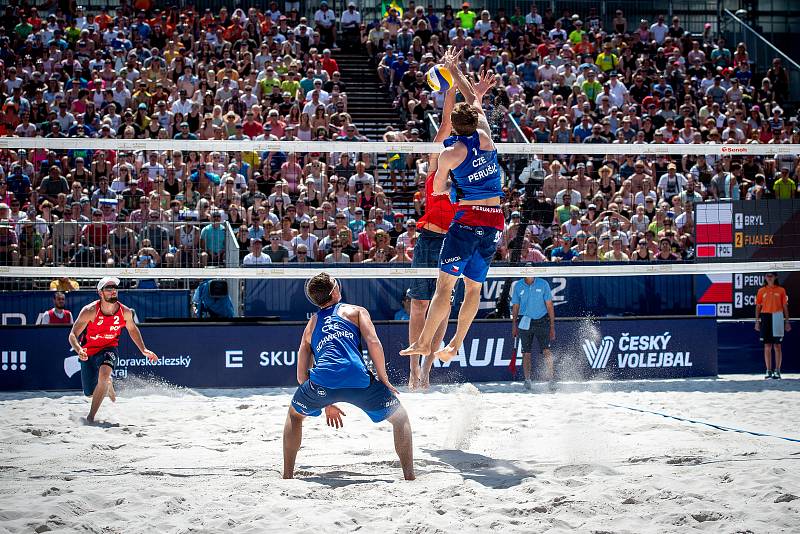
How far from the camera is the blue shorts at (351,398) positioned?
5602mm

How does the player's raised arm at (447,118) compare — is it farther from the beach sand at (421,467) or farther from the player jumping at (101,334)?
the player jumping at (101,334)

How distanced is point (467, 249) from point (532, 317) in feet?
16.2

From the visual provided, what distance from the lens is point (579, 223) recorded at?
11812mm

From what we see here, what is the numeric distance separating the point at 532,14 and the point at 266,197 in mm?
9162

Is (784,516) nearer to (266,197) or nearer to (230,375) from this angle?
(230,375)

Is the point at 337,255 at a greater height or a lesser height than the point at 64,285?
greater

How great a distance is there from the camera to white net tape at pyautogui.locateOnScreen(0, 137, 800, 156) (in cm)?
804

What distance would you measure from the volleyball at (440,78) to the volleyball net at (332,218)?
304 centimetres

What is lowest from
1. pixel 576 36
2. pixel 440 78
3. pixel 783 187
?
pixel 783 187

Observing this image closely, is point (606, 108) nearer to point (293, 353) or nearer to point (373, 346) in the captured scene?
point (293, 353)

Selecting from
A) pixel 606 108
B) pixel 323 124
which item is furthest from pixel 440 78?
pixel 606 108

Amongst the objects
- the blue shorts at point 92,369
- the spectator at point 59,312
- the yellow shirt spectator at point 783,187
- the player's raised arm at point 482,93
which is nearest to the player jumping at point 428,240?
the player's raised arm at point 482,93

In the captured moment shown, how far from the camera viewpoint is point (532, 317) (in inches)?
421

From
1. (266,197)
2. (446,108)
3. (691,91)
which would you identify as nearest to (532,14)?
(691,91)
